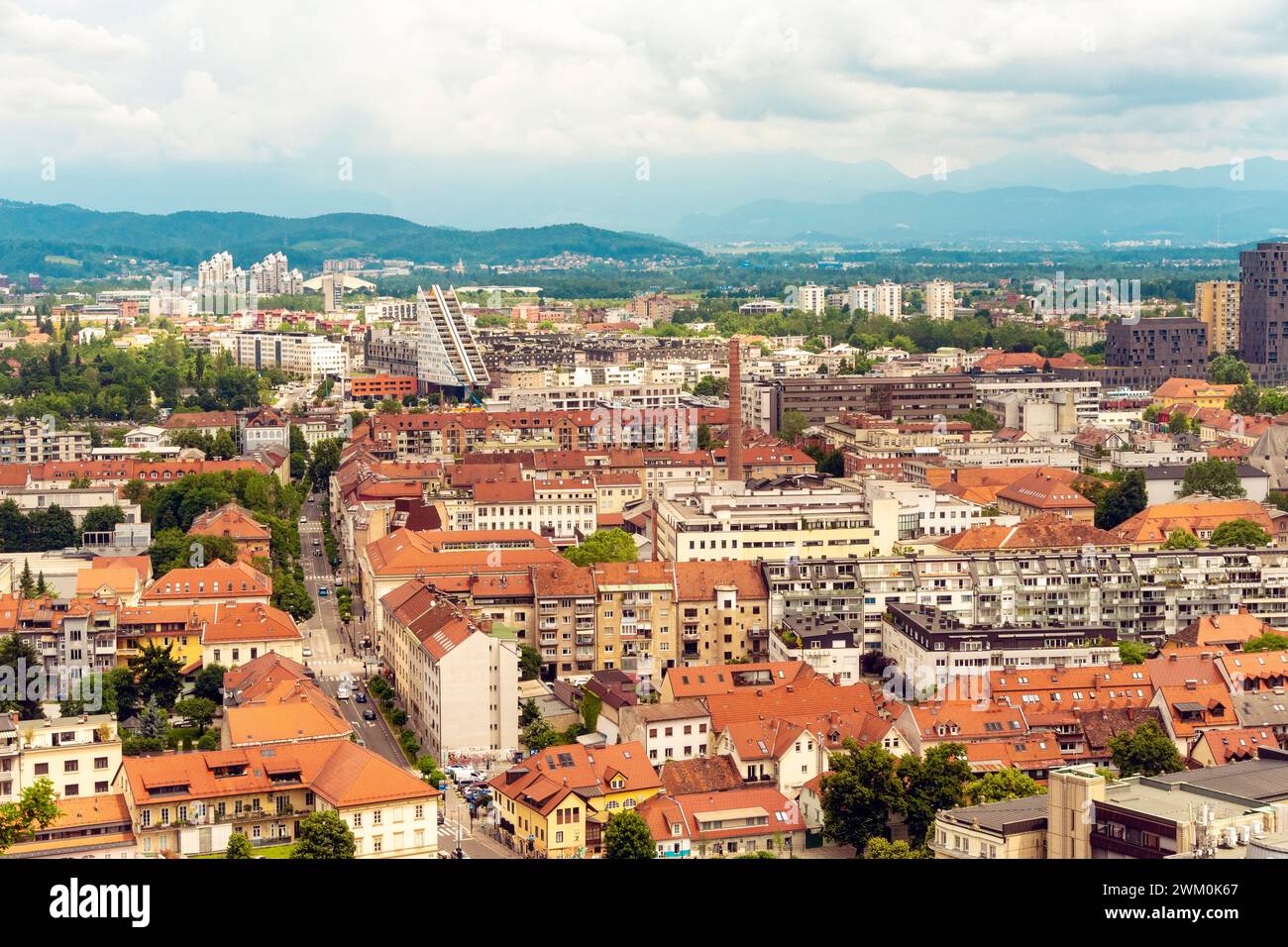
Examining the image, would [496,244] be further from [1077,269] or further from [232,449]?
[232,449]

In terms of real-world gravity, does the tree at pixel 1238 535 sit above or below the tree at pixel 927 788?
above

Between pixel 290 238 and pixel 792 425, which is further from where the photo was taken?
pixel 290 238

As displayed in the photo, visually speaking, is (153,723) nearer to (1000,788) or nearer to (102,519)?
(1000,788)

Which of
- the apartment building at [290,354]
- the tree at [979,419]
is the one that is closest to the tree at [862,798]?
the tree at [979,419]

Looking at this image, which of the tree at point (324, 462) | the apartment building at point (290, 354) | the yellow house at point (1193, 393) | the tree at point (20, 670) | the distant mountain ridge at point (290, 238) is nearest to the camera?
the tree at point (20, 670)

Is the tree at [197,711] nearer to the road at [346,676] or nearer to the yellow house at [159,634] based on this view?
the road at [346,676]

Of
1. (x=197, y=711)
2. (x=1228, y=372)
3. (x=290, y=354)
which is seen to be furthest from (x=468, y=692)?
(x=290, y=354)

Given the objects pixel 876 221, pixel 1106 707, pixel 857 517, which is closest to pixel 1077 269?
pixel 876 221
